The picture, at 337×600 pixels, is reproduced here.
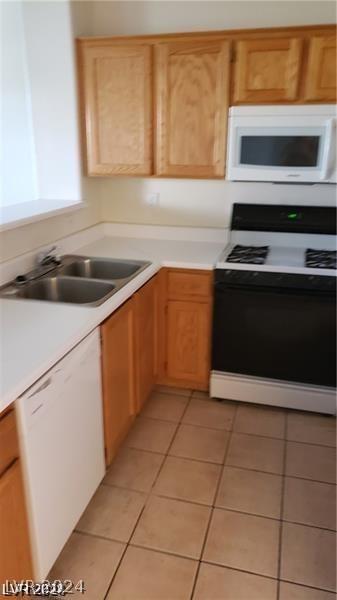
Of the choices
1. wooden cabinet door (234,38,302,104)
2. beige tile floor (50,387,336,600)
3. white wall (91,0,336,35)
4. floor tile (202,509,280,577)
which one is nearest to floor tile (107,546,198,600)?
beige tile floor (50,387,336,600)

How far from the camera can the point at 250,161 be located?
97.0 inches

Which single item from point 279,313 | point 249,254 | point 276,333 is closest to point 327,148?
point 249,254

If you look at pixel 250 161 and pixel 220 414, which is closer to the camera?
pixel 250 161

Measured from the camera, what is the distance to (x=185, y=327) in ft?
8.91

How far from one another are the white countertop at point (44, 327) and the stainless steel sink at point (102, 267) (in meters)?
0.08

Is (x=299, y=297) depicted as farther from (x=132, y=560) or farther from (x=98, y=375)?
(x=132, y=560)

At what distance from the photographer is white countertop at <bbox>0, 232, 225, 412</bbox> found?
1358 millimetres

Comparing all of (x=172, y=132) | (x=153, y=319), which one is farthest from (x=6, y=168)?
(x=153, y=319)

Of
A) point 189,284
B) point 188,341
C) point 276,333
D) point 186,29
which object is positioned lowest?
point 188,341

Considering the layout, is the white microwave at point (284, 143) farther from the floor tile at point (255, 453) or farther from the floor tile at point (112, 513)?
the floor tile at point (112, 513)

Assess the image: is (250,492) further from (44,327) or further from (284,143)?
(284,143)

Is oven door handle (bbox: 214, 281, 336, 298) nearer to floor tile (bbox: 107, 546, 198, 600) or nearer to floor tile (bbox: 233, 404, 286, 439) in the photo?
floor tile (bbox: 233, 404, 286, 439)

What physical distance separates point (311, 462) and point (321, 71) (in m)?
2.01

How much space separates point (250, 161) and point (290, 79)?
45cm
